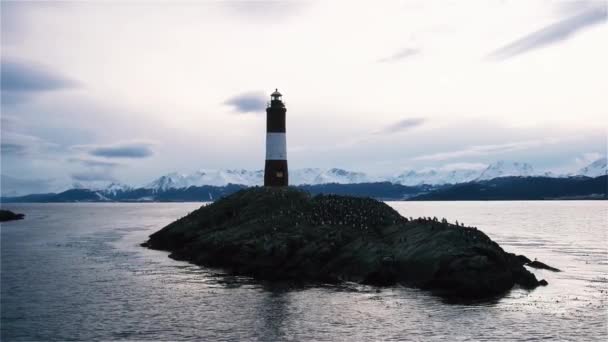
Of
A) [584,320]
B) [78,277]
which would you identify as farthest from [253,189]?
[584,320]

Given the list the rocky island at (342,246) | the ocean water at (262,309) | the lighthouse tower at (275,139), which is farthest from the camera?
the lighthouse tower at (275,139)

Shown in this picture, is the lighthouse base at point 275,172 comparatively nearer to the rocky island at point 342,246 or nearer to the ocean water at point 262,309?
the rocky island at point 342,246

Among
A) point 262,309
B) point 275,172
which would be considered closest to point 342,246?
point 262,309

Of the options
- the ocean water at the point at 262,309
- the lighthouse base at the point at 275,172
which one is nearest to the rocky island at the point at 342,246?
the ocean water at the point at 262,309

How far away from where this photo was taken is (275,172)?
235 feet

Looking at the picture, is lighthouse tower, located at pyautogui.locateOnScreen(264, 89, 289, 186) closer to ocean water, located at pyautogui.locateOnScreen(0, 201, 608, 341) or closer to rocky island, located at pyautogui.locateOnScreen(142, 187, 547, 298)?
rocky island, located at pyautogui.locateOnScreen(142, 187, 547, 298)

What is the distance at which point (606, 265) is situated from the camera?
48.5 m

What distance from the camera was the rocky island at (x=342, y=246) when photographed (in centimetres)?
3525

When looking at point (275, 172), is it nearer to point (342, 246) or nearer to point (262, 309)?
point (342, 246)

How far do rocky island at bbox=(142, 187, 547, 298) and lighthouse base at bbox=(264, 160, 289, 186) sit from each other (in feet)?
25.4

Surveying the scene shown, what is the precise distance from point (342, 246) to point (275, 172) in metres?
29.4

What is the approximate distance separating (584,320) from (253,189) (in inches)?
1713

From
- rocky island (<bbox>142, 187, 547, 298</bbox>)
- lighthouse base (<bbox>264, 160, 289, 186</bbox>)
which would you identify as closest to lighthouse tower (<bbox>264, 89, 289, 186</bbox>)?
lighthouse base (<bbox>264, 160, 289, 186</bbox>)

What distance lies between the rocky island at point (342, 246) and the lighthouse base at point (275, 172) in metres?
7.74
